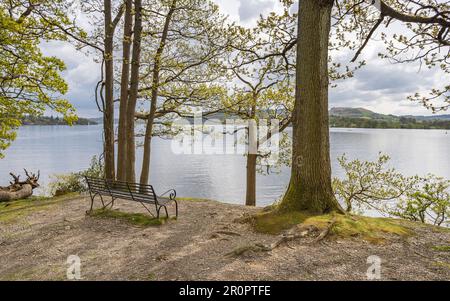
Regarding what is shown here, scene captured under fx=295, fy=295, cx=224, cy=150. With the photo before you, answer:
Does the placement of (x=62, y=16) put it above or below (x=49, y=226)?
above

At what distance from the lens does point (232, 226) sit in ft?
21.8

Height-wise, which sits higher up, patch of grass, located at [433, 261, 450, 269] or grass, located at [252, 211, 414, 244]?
grass, located at [252, 211, 414, 244]

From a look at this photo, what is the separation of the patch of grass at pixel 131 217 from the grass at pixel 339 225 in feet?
7.98

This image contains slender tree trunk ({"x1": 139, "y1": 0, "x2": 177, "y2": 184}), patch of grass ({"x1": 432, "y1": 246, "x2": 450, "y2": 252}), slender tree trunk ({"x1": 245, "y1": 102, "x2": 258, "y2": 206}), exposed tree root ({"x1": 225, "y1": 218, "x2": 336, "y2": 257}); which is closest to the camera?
exposed tree root ({"x1": 225, "y1": 218, "x2": 336, "y2": 257})

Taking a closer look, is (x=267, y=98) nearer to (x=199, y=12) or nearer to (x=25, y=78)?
(x=199, y=12)

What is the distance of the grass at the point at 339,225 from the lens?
5.64 m

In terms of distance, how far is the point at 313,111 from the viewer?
20.7 feet

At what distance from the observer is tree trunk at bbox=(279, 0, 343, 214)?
20.6ft

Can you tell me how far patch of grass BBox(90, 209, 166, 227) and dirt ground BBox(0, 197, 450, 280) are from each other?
21 cm

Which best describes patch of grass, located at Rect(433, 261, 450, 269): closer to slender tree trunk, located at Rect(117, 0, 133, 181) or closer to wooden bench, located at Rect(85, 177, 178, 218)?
wooden bench, located at Rect(85, 177, 178, 218)

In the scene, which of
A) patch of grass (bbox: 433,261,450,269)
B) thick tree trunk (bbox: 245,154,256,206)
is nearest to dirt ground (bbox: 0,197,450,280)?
patch of grass (bbox: 433,261,450,269)
